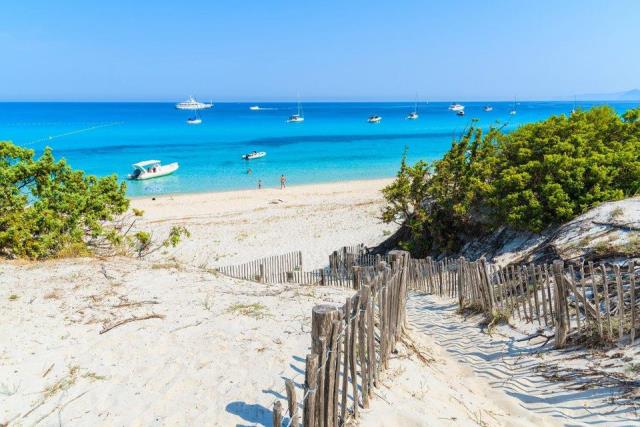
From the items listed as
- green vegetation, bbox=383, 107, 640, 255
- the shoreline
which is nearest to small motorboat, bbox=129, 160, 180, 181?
the shoreline

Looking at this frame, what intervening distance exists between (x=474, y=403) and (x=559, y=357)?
1.59m

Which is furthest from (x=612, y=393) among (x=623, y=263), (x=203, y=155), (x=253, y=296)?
(x=203, y=155)

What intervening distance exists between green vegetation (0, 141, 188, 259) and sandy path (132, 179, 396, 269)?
3601 mm

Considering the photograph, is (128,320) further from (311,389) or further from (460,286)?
(460,286)

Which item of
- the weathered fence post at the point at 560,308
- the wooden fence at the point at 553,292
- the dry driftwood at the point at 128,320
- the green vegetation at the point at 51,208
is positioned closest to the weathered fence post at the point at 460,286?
the wooden fence at the point at 553,292

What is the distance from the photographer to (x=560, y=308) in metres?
5.89

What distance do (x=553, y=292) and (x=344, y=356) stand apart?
408 cm

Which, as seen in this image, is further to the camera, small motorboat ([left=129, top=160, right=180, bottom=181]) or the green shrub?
small motorboat ([left=129, top=160, right=180, bottom=181])

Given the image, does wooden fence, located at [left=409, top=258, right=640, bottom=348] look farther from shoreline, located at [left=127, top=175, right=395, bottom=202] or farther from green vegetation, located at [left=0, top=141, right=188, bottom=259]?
shoreline, located at [left=127, top=175, right=395, bottom=202]

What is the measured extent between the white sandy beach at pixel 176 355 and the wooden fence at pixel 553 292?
77cm

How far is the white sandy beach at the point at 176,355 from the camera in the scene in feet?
14.6

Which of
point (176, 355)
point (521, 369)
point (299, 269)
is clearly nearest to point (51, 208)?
point (299, 269)

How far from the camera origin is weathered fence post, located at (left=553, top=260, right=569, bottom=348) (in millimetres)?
5887

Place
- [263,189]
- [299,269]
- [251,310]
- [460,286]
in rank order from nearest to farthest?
[251,310] < [460,286] < [299,269] < [263,189]
